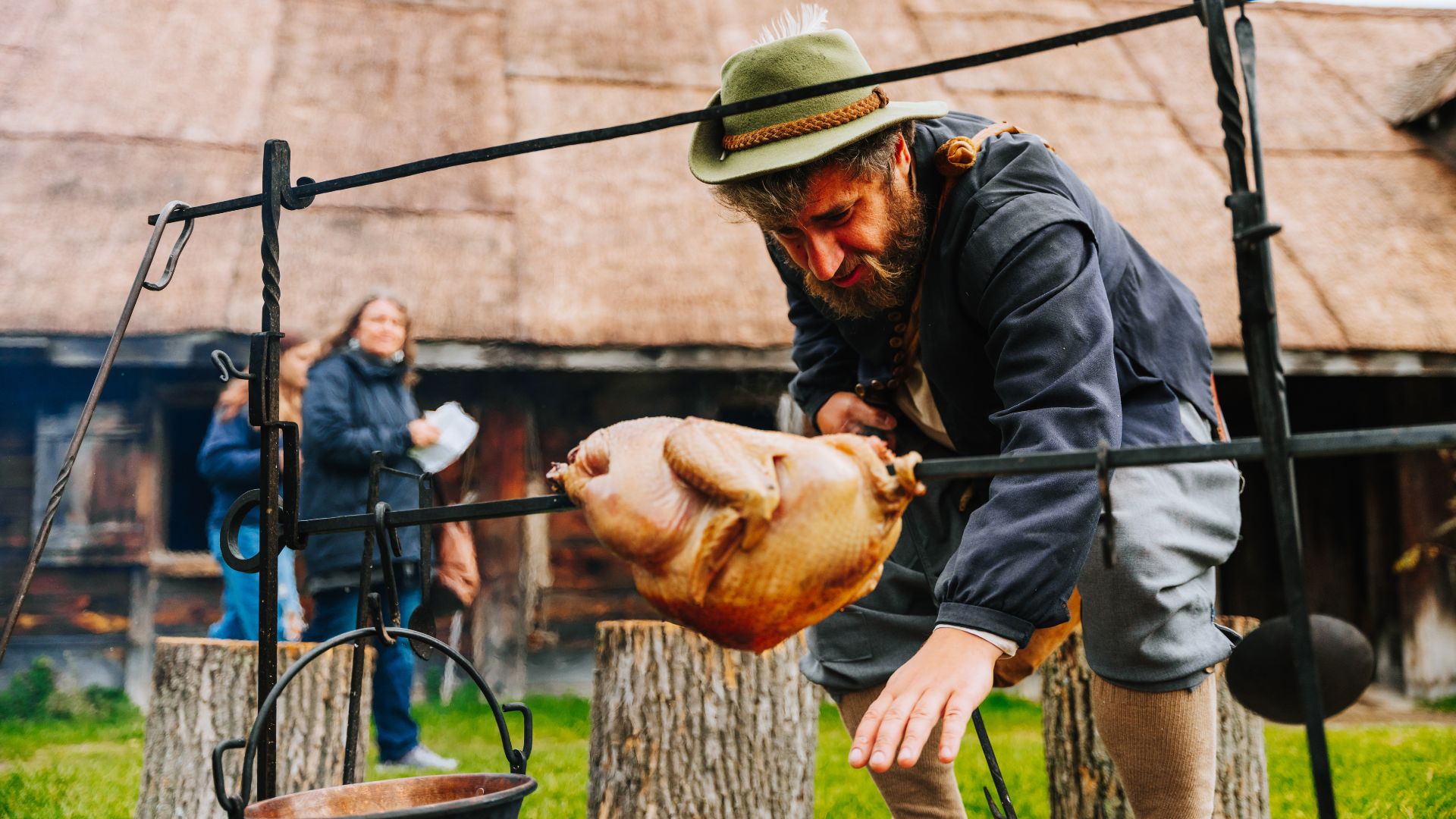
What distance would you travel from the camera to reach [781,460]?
1.78 meters

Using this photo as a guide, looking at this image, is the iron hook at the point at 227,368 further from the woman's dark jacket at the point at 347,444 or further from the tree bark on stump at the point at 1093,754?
the woman's dark jacket at the point at 347,444

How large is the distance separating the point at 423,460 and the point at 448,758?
1577 millimetres

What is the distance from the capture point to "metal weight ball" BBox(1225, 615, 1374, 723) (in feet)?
4.97

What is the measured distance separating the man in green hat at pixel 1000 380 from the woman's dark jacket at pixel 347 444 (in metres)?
3.33

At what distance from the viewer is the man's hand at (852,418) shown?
2.77m

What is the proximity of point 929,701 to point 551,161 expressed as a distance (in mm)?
7490

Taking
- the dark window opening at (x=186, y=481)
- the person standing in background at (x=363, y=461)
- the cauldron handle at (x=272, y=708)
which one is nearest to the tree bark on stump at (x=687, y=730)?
the person standing in background at (x=363, y=461)

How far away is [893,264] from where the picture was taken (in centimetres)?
242

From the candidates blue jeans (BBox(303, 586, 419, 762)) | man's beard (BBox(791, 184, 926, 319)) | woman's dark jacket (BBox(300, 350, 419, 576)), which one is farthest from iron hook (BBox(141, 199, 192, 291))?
blue jeans (BBox(303, 586, 419, 762))

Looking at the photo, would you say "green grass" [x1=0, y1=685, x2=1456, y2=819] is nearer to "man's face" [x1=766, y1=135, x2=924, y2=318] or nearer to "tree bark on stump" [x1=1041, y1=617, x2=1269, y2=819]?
"tree bark on stump" [x1=1041, y1=617, x2=1269, y2=819]

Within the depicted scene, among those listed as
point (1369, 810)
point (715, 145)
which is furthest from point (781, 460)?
point (1369, 810)

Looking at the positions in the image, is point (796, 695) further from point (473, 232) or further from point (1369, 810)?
point (473, 232)

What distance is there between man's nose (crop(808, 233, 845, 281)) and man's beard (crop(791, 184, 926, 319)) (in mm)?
28

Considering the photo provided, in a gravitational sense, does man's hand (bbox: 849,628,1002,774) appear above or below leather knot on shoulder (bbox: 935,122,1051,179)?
below
